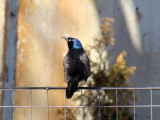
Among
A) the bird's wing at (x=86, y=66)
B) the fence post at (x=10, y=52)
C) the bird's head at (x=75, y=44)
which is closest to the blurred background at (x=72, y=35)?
the fence post at (x=10, y=52)

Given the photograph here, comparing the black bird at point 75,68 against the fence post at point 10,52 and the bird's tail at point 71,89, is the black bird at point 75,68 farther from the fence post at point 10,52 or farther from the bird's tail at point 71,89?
the fence post at point 10,52

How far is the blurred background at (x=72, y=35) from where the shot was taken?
4812 mm

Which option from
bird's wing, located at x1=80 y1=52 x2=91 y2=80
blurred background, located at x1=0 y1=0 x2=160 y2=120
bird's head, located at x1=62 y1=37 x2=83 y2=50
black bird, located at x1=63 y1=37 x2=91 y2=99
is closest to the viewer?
black bird, located at x1=63 y1=37 x2=91 y2=99

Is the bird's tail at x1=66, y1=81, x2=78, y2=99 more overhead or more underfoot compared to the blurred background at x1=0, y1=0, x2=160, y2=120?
more underfoot

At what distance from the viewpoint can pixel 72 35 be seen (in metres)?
4.87

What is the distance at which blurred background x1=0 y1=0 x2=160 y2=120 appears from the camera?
4812 millimetres

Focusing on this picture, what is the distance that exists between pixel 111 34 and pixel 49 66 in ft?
2.83

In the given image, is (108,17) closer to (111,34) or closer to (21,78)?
(111,34)

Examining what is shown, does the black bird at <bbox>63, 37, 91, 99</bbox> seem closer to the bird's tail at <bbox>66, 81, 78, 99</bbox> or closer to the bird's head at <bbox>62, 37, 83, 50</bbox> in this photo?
the bird's tail at <bbox>66, 81, 78, 99</bbox>

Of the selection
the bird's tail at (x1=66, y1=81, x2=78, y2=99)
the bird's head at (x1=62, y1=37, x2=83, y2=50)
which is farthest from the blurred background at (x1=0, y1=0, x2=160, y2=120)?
the bird's tail at (x1=66, y1=81, x2=78, y2=99)

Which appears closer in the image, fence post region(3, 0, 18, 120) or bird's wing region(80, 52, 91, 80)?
bird's wing region(80, 52, 91, 80)

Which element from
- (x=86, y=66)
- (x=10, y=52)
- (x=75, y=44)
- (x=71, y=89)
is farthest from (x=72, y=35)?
(x=71, y=89)

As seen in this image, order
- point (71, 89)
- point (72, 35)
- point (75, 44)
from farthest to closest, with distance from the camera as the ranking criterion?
point (72, 35)
point (75, 44)
point (71, 89)

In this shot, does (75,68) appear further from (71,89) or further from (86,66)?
(71,89)
